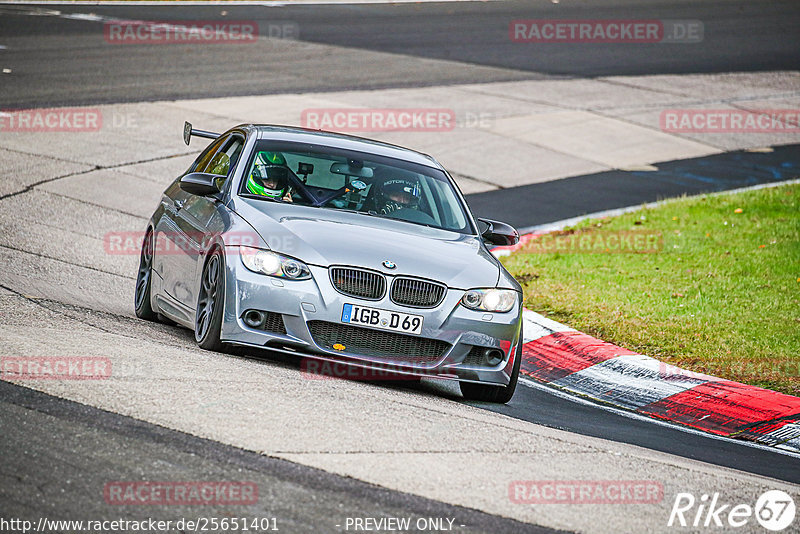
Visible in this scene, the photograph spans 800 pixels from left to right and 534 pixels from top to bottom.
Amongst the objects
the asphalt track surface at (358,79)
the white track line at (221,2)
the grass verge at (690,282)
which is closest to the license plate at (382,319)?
the asphalt track surface at (358,79)

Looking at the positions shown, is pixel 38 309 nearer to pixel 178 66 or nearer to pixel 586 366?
pixel 586 366

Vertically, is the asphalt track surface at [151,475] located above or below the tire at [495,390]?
above

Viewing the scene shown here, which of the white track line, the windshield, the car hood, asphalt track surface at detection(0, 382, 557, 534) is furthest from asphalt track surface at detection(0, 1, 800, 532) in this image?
the windshield

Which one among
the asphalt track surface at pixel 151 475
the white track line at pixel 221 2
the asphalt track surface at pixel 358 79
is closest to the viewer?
the asphalt track surface at pixel 151 475

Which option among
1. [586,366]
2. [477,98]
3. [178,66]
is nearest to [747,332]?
[586,366]

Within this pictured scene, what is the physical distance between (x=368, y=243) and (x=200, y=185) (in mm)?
1431

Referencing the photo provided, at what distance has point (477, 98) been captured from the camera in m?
22.2

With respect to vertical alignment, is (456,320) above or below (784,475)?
above

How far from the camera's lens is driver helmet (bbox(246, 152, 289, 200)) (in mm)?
8320

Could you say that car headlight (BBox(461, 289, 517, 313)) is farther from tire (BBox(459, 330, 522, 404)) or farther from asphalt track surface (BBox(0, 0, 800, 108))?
asphalt track surface (BBox(0, 0, 800, 108))

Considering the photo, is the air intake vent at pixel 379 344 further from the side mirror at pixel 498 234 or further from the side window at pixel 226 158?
the side window at pixel 226 158

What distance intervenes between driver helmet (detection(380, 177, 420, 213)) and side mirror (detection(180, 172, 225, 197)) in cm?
121

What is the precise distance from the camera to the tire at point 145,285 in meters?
9.12

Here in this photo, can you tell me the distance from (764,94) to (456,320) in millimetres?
19328
